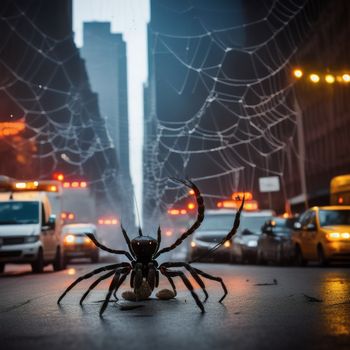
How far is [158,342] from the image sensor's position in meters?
5.80

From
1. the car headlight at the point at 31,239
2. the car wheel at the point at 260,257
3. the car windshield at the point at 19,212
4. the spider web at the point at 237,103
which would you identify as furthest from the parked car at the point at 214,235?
the spider web at the point at 237,103

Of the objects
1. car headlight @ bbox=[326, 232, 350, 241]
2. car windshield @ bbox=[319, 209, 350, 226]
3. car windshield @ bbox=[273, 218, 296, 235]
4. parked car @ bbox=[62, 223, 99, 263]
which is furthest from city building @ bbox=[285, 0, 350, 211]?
car headlight @ bbox=[326, 232, 350, 241]

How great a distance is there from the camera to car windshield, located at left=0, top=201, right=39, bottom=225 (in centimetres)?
2305

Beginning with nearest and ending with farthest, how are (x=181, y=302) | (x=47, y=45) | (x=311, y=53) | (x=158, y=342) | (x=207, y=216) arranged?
(x=158, y=342)
(x=181, y=302)
(x=207, y=216)
(x=311, y=53)
(x=47, y=45)

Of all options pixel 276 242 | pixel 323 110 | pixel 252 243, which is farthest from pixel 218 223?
pixel 323 110

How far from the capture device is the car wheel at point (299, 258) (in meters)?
24.0

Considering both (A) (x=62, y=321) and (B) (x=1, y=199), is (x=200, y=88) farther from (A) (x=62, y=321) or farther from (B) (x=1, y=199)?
(A) (x=62, y=321)

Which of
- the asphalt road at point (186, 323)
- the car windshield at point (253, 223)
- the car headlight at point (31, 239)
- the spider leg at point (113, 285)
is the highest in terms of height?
the car windshield at point (253, 223)

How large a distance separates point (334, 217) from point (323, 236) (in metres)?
1.27

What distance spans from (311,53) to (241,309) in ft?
184

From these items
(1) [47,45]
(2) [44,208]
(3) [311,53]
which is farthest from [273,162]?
(2) [44,208]

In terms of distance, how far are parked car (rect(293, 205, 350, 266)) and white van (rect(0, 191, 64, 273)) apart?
746 cm

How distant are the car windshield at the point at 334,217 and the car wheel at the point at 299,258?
1.48 metres

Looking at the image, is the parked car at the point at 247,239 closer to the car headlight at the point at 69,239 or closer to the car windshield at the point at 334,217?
the car windshield at the point at 334,217
